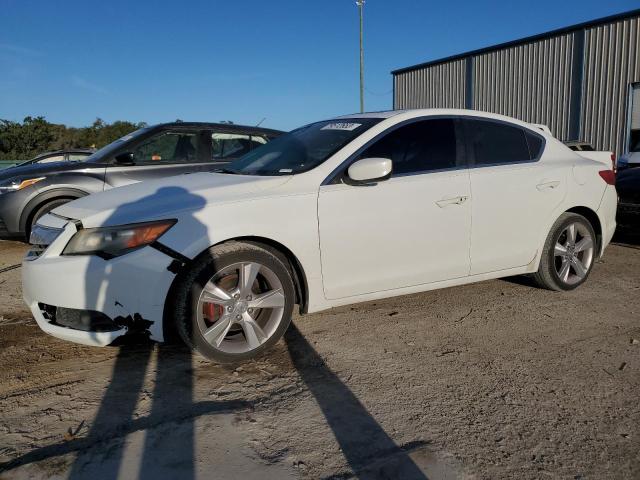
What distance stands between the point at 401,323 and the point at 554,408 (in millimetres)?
1554

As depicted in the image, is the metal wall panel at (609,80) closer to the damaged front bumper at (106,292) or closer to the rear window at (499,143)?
the rear window at (499,143)

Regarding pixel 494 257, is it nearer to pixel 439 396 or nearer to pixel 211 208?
pixel 439 396

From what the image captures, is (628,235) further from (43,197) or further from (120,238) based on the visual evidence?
(43,197)

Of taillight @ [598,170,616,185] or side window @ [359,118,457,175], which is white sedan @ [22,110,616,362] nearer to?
side window @ [359,118,457,175]

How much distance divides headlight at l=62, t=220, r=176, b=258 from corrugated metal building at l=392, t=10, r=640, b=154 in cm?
1720

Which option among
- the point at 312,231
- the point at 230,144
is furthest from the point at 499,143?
the point at 230,144

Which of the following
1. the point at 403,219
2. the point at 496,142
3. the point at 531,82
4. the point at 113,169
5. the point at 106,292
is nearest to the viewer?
the point at 106,292

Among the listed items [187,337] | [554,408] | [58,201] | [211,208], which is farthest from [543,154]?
[58,201]

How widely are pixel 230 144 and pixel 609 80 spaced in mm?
14460

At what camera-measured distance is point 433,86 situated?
951 inches

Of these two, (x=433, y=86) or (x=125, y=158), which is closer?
(x=125, y=158)

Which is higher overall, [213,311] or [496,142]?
[496,142]

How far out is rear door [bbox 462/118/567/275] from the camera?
4.34 metres

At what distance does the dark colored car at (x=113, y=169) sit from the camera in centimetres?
673
